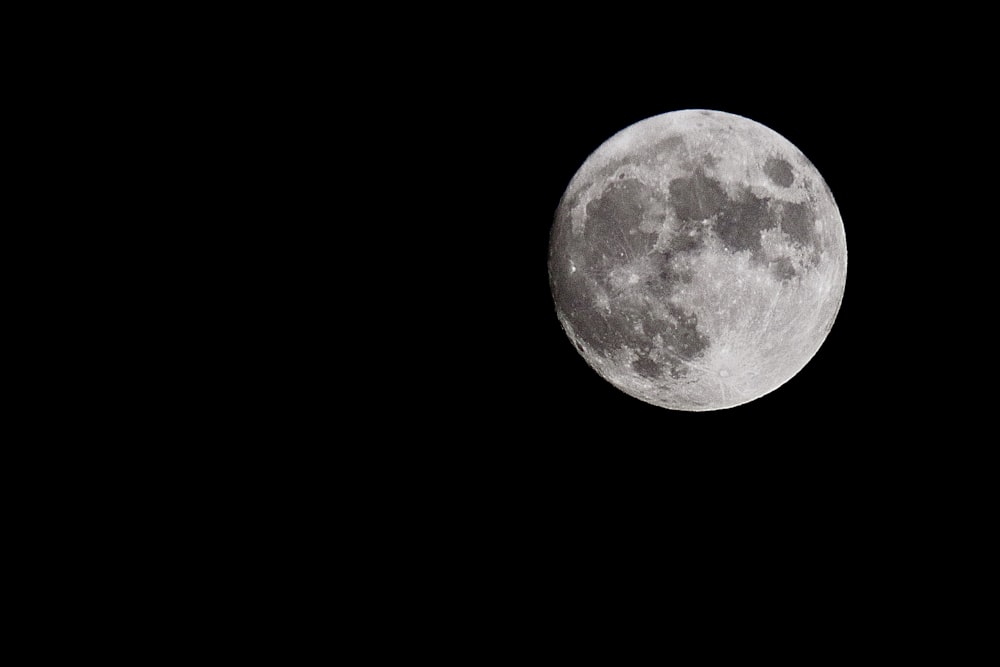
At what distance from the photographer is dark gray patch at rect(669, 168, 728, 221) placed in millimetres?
3477

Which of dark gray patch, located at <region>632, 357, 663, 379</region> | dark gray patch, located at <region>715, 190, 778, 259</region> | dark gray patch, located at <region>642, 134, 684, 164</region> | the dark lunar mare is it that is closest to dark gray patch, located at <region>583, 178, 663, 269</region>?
the dark lunar mare

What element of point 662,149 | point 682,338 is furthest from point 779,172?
point 682,338

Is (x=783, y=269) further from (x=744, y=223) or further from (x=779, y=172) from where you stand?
(x=779, y=172)

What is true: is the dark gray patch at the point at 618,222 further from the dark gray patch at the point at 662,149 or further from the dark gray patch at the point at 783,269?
the dark gray patch at the point at 783,269

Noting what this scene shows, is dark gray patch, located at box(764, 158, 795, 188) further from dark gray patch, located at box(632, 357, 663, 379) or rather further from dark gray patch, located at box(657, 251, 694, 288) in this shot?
dark gray patch, located at box(632, 357, 663, 379)

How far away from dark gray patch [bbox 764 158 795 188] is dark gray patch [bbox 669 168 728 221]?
1.06ft

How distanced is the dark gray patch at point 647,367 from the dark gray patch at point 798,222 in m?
0.91

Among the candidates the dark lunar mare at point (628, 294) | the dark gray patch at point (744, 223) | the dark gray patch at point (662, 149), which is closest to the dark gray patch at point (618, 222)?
the dark lunar mare at point (628, 294)

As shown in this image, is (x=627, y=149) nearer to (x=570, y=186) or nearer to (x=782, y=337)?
(x=570, y=186)

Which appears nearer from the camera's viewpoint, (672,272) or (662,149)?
(672,272)

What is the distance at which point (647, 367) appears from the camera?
150 inches

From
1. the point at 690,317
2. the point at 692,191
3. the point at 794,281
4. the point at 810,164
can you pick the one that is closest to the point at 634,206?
the point at 692,191

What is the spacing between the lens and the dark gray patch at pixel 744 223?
3.45 m

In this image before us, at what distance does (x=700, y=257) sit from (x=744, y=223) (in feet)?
0.89
